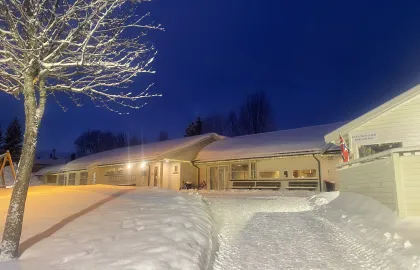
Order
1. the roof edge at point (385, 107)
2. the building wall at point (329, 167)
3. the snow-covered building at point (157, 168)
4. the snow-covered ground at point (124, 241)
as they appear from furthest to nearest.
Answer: the snow-covered building at point (157, 168)
the building wall at point (329, 167)
the roof edge at point (385, 107)
the snow-covered ground at point (124, 241)

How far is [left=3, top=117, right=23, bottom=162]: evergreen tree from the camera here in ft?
177

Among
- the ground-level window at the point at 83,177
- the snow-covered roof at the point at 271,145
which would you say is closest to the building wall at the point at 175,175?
the snow-covered roof at the point at 271,145

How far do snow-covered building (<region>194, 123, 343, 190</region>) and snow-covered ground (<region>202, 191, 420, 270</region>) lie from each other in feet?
31.1

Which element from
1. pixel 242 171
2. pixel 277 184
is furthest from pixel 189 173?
pixel 277 184

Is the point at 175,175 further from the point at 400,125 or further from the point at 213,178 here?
the point at 400,125

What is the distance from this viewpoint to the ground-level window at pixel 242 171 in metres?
23.6

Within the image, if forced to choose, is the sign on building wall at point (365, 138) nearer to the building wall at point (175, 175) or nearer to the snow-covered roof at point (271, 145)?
the snow-covered roof at point (271, 145)

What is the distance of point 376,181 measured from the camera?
865 cm

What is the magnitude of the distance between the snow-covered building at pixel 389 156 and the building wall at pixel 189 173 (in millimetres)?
14400

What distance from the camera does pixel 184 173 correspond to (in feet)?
87.7

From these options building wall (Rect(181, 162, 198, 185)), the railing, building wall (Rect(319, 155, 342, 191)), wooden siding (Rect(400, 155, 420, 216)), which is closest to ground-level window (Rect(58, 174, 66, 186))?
building wall (Rect(181, 162, 198, 185))

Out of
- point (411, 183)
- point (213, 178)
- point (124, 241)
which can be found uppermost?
point (411, 183)

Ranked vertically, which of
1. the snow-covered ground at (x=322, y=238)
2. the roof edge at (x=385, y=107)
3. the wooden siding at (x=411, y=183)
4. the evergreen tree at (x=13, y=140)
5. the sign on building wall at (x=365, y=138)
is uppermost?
the evergreen tree at (x=13, y=140)

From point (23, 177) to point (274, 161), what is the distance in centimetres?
1862
